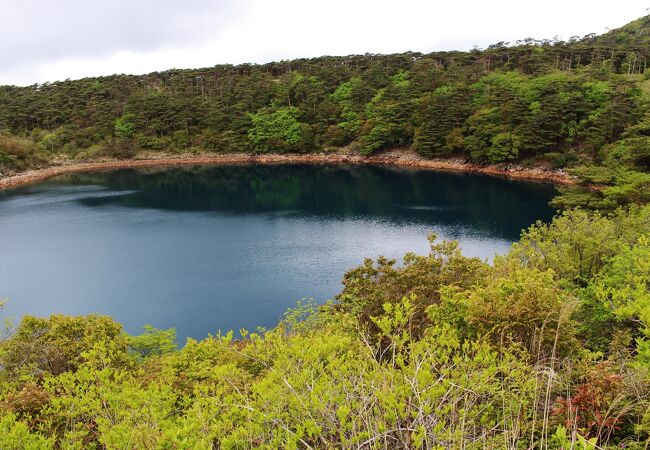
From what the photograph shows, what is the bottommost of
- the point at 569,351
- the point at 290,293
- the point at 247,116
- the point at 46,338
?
the point at 290,293

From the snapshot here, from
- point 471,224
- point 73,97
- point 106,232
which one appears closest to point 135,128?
point 73,97

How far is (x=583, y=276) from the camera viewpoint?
16.5 m

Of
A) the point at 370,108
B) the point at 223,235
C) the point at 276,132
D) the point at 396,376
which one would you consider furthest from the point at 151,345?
the point at 276,132

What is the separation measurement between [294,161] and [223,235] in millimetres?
40120

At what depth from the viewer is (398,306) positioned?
7.63 metres

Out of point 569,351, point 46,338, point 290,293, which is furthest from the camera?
point 290,293

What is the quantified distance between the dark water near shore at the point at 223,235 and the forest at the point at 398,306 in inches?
169

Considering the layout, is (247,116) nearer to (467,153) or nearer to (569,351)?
(467,153)

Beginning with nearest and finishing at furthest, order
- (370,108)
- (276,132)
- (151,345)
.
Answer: (151,345)
(370,108)
(276,132)

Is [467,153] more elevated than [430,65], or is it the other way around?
[430,65]

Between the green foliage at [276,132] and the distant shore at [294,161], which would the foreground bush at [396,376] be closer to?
the distant shore at [294,161]

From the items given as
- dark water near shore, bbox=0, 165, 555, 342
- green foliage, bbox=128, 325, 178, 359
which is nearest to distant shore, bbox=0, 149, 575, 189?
dark water near shore, bbox=0, 165, 555, 342

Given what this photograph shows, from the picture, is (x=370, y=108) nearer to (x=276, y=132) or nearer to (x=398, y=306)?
(x=276, y=132)

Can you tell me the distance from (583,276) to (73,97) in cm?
9925
